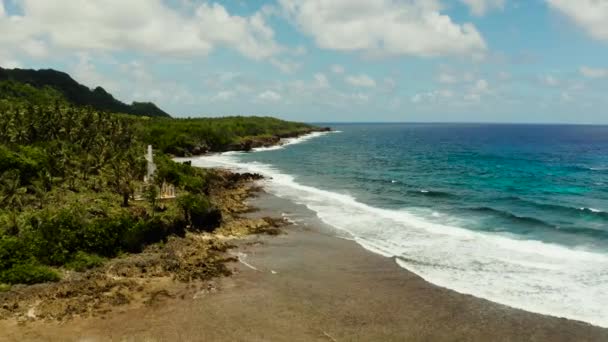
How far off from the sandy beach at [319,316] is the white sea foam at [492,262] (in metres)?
1.71

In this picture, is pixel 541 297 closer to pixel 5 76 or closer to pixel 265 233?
pixel 265 233

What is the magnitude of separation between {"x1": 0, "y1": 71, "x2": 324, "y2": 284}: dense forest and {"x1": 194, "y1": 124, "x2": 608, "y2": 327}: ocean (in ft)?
45.8

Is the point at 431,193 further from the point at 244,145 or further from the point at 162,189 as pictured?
the point at 244,145

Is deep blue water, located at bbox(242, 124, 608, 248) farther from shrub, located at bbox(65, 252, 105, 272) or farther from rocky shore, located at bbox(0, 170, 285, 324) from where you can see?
shrub, located at bbox(65, 252, 105, 272)

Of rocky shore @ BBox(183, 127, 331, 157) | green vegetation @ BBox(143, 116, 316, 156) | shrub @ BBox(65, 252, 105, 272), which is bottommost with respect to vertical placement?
shrub @ BBox(65, 252, 105, 272)

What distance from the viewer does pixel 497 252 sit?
3366 centimetres

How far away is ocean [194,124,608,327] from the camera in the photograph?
27203 mm

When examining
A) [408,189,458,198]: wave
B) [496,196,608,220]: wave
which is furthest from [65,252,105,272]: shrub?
[496,196,608,220]: wave

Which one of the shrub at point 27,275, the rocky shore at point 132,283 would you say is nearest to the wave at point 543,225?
the rocky shore at point 132,283

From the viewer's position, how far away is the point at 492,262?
31.4 m

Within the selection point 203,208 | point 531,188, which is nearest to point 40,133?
point 203,208

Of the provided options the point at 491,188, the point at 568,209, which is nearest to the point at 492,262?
the point at 568,209

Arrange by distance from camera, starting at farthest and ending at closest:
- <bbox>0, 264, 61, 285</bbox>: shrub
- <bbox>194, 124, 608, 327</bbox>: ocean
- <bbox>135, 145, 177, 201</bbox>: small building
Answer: <bbox>135, 145, 177, 201</bbox>: small building, <bbox>194, 124, 608, 327</bbox>: ocean, <bbox>0, 264, 61, 285</bbox>: shrub

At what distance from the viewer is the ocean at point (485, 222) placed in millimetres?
27203
